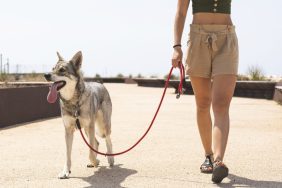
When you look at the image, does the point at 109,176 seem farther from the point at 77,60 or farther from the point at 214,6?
the point at 214,6

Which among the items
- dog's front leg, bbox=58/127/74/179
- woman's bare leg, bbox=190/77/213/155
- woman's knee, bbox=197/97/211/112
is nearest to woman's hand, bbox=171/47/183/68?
woman's bare leg, bbox=190/77/213/155

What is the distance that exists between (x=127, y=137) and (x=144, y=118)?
4011 mm

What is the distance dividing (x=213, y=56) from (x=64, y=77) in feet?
5.82

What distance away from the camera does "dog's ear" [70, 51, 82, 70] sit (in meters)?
7.11

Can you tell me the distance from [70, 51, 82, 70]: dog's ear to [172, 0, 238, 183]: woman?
120cm

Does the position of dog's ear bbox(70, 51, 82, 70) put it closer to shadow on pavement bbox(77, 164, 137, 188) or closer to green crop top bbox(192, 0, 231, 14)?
shadow on pavement bbox(77, 164, 137, 188)

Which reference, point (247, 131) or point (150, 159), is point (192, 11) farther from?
point (247, 131)

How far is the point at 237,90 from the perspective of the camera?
1038 inches

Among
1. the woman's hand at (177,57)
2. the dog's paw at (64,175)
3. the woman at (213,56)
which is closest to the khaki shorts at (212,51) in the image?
the woman at (213,56)

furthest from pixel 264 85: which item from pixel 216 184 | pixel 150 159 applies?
pixel 216 184

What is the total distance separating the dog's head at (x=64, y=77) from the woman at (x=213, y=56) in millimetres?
1266

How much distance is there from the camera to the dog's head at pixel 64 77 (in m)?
6.88

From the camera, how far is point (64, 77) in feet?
22.9

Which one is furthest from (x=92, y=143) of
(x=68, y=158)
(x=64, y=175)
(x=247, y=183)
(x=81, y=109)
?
(x=247, y=183)
